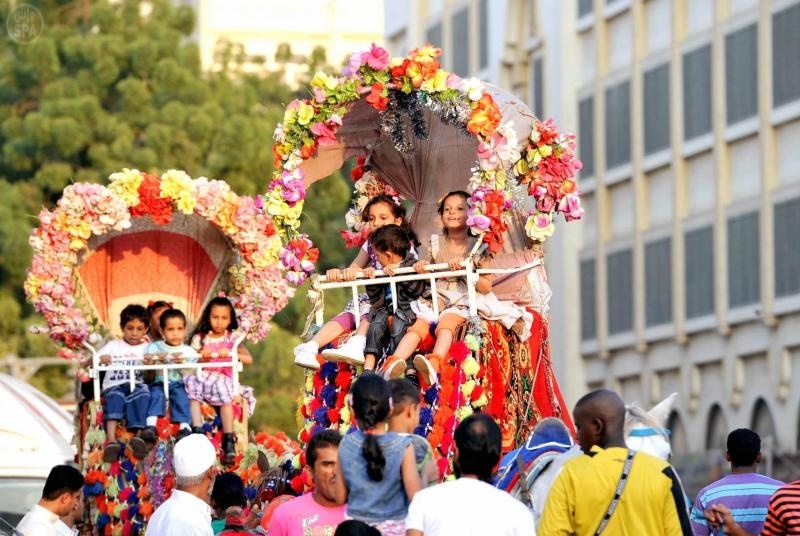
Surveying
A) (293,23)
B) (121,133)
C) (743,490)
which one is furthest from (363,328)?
(293,23)

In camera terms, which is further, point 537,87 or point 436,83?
point 537,87

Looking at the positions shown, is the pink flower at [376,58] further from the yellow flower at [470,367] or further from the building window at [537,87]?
the building window at [537,87]

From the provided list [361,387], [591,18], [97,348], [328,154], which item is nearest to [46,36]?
[591,18]

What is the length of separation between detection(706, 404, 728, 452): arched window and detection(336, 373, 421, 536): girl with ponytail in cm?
2956

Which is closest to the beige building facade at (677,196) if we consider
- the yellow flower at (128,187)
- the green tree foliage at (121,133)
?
the green tree foliage at (121,133)

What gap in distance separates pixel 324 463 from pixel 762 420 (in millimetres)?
27441

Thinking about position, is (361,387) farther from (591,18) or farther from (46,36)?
(591,18)

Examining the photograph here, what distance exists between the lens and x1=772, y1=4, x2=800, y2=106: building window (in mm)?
35594

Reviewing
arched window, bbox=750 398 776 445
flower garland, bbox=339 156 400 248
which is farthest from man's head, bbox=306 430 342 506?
arched window, bbox=750 398 776 445

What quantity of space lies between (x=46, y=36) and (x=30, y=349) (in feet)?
20.1

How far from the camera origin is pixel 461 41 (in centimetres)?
5144

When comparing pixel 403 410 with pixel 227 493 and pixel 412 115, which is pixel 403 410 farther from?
pixel 412 115

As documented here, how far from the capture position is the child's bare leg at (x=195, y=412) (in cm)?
1895

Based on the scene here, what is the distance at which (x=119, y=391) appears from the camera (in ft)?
61.8
